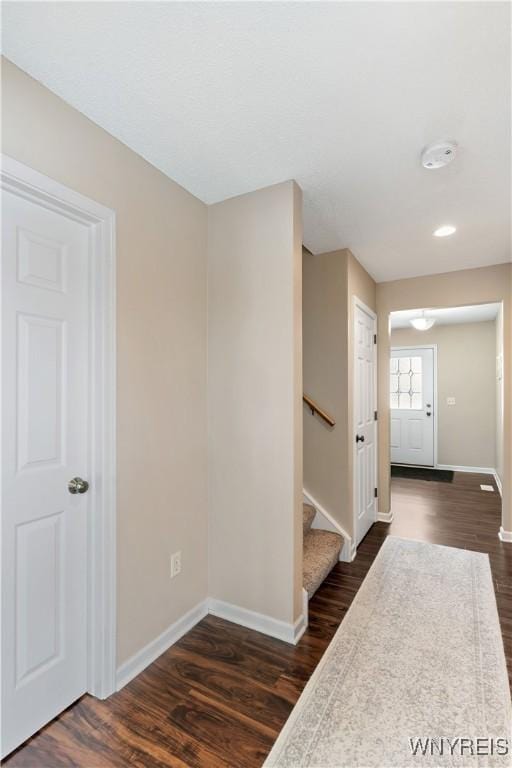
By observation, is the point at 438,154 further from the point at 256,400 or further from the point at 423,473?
the point at 423,473

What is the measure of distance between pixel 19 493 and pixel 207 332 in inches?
50.8

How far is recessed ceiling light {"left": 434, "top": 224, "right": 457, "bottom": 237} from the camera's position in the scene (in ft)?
8.43

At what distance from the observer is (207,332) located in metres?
2.26

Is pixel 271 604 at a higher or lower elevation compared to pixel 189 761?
higher

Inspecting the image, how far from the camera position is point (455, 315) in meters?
5.45

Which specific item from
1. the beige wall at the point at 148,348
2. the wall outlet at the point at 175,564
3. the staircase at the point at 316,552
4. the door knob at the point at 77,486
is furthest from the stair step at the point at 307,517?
the door knob at the point at 77,486

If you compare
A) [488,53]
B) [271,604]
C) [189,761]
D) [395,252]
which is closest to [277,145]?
[488,53]

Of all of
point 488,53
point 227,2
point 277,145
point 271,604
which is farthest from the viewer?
point 271,604

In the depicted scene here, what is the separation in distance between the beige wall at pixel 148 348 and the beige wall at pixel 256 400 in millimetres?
107

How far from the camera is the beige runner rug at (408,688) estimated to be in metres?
1.34

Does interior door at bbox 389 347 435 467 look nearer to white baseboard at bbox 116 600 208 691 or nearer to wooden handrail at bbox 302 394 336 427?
wooden handrail at bbox 302 394 336 427

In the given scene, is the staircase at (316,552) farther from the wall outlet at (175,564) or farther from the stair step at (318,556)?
the wall outlet at (175,564)

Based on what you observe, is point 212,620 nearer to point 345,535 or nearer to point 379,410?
point 345,535

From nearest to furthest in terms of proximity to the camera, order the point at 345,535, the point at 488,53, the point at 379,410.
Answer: the point at 488,53
the point at 345,535
the point at 379,410
